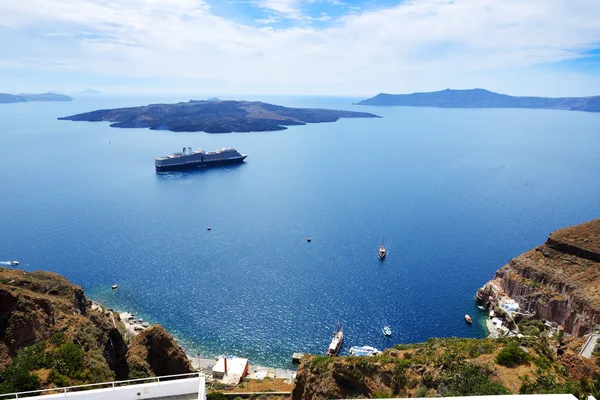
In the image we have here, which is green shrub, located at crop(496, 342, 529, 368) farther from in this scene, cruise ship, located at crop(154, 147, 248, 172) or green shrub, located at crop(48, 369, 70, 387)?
cruise ship, located at crop(154, 147, 248, 172)

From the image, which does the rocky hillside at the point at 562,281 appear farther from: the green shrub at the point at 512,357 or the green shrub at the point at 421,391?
the green shrub at the point at 421,391

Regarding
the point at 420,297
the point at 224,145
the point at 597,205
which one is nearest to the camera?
the point at 420,297

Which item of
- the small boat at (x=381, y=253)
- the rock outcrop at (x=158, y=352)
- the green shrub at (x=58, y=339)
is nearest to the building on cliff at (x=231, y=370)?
the rock outcrop at (x=158, y=352)

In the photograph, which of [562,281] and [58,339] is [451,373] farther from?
[562,281]

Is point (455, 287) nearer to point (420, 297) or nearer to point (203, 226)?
point (420, 297)

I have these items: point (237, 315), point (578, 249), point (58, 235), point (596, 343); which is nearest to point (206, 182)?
point (58, 235)

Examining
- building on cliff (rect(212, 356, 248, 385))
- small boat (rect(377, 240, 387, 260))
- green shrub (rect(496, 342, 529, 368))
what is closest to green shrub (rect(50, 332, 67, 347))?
building on cliff (rect(212, 356, 248, 385))

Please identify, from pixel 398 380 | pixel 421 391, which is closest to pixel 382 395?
pixel 398 380
